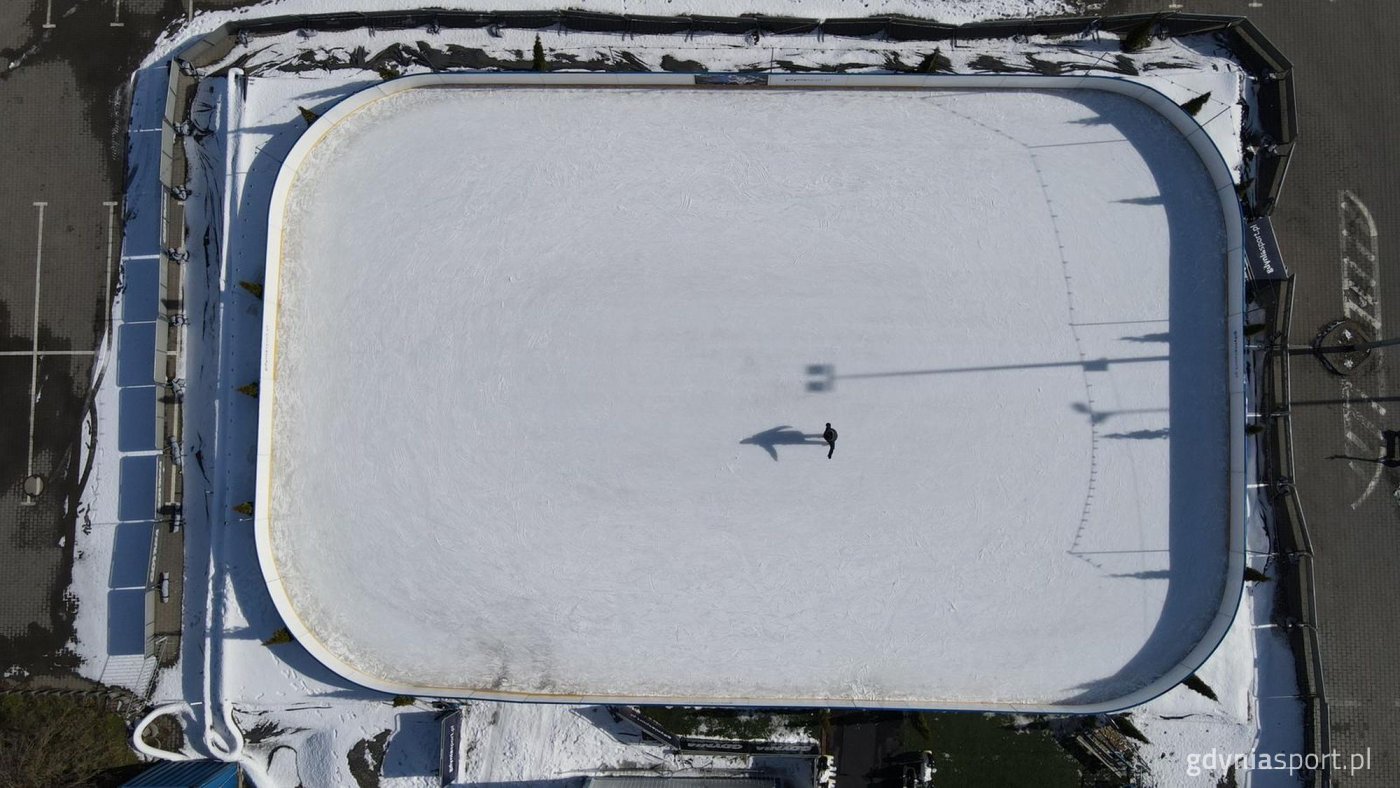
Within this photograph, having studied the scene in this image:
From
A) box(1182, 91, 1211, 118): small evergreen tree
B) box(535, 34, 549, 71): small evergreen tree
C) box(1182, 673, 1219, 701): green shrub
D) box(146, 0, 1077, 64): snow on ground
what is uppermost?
box(146, 0, 1077, 64): snow on ground

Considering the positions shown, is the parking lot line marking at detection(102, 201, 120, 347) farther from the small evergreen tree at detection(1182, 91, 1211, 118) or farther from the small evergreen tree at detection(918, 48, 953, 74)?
the small evergreen tree at detection(1182, 91, 1211, 118)

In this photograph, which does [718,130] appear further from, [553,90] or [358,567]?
[358,567]

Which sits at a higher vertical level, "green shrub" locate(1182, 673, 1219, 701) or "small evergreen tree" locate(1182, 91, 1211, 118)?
"small evergreen tree" locate(1182, 91, 1211, 118)

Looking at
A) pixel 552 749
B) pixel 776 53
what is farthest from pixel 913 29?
pixel 552 749

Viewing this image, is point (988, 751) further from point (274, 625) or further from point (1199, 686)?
point (274, 625)

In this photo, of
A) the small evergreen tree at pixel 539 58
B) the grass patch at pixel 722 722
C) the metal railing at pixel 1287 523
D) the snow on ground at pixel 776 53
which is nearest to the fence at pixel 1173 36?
the metal railing at pixel 1287 523

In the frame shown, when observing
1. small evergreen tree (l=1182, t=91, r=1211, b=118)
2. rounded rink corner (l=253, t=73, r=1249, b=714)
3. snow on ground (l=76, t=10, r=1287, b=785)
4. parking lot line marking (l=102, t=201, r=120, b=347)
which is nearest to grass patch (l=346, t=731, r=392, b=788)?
snow on ground (l=76, t=10, r=1287, b=785)

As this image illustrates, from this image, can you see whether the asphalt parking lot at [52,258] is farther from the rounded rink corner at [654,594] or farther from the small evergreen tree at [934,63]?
the small evergreen tree at [934,63]
